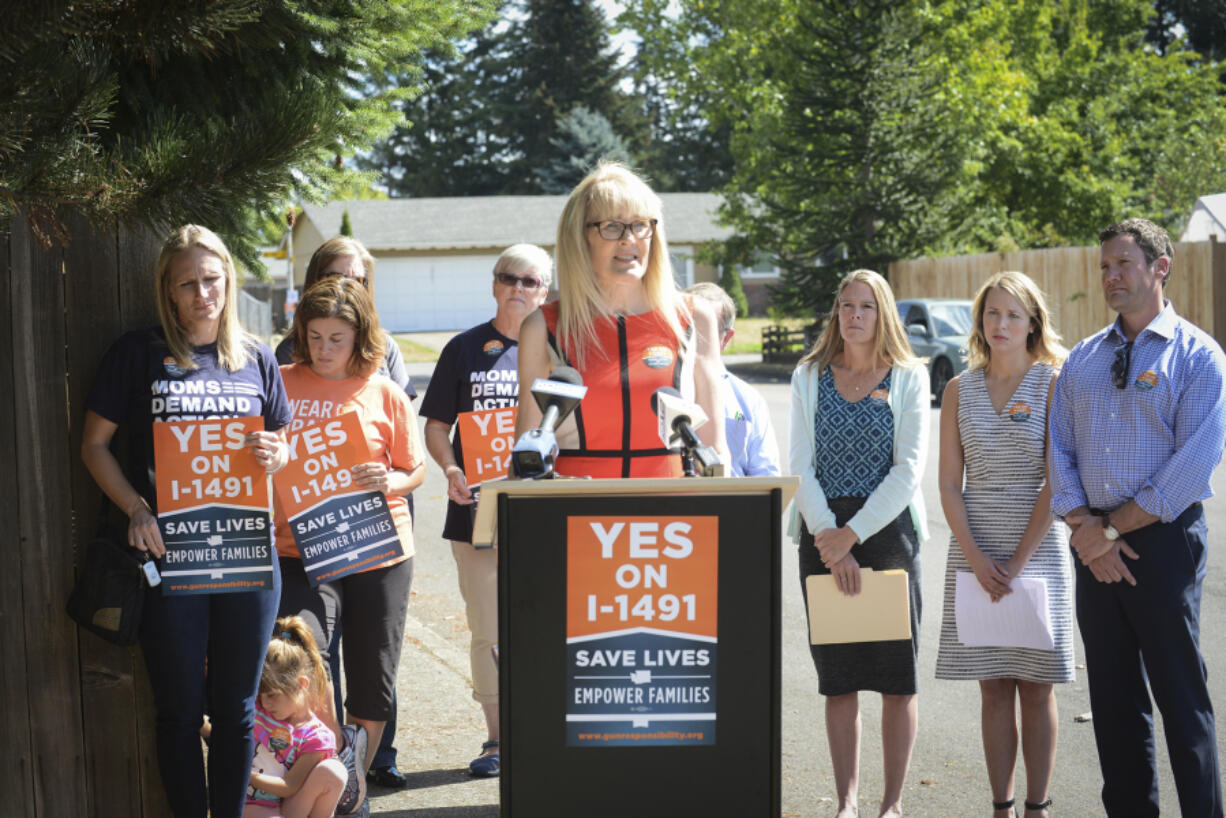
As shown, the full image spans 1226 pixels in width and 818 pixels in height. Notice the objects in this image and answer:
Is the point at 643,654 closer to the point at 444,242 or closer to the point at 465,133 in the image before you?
the point at 444,242

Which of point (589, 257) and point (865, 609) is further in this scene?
point (865, 609)

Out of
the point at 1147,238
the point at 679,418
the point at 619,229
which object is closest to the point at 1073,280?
the point at 1147,238

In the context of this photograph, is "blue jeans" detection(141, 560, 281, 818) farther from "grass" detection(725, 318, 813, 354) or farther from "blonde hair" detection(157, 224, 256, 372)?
"grass" detection(725, 318, 813, 354)

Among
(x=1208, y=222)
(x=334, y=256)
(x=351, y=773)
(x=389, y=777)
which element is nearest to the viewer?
(x=351, y=773)

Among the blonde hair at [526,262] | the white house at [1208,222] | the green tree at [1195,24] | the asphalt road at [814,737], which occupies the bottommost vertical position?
the asphalt road at [814,737]

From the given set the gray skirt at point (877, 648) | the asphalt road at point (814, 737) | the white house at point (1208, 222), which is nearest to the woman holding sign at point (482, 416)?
the asphalt road at point (814, 737)

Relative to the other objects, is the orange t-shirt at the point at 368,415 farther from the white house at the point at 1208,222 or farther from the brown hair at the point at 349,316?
the white house at the point at 1208,222

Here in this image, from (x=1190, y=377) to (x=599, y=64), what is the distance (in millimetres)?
66486

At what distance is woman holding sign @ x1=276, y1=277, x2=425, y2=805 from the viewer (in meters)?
4.55

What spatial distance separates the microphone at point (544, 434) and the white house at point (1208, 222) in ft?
69.7

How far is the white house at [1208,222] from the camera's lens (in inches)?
853

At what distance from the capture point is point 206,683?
3.98m

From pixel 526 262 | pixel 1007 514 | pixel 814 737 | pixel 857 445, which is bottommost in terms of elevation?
pixel 814 737

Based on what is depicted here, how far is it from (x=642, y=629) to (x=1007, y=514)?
2.17 meters
